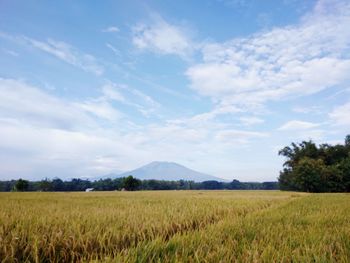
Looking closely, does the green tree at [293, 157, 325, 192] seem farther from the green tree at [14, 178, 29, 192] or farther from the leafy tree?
the leafy tree

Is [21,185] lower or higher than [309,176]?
lower

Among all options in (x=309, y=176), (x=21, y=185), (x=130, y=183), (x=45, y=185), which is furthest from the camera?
(x=45, y=185)

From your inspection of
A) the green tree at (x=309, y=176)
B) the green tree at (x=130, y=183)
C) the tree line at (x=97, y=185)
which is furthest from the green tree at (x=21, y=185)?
the green tree at (x=309, y=176)

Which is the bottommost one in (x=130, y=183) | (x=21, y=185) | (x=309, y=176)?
(x=21, y=185)

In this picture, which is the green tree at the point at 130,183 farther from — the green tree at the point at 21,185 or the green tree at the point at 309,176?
the green tree at the point at 309,176

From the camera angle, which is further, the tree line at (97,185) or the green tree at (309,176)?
the tree line at (97,185)

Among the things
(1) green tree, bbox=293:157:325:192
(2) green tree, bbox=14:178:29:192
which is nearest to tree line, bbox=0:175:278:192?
(2) green tree, bbox=14:178:29:192

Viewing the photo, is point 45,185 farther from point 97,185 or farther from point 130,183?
point 130,183

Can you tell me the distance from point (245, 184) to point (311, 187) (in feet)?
236

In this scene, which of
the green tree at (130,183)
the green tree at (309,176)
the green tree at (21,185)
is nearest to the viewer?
the green tree at (309,176)

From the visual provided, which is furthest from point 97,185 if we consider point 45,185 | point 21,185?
point 21,185

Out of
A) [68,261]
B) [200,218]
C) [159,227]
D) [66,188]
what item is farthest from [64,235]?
[66,188]

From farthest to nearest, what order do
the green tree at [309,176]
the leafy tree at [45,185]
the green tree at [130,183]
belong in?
1. the leafy tree at [45,185]
2. the green tree at [130,183]
3. the green tree at [309,176]

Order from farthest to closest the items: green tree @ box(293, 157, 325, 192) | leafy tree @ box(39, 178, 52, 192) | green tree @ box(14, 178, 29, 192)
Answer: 1. leafy tree @ box(39, 178, 52, 192)
2. green tree @ box(14, 178, 29, 192)
3. green tree @ box(293, 157, 325, 192)
